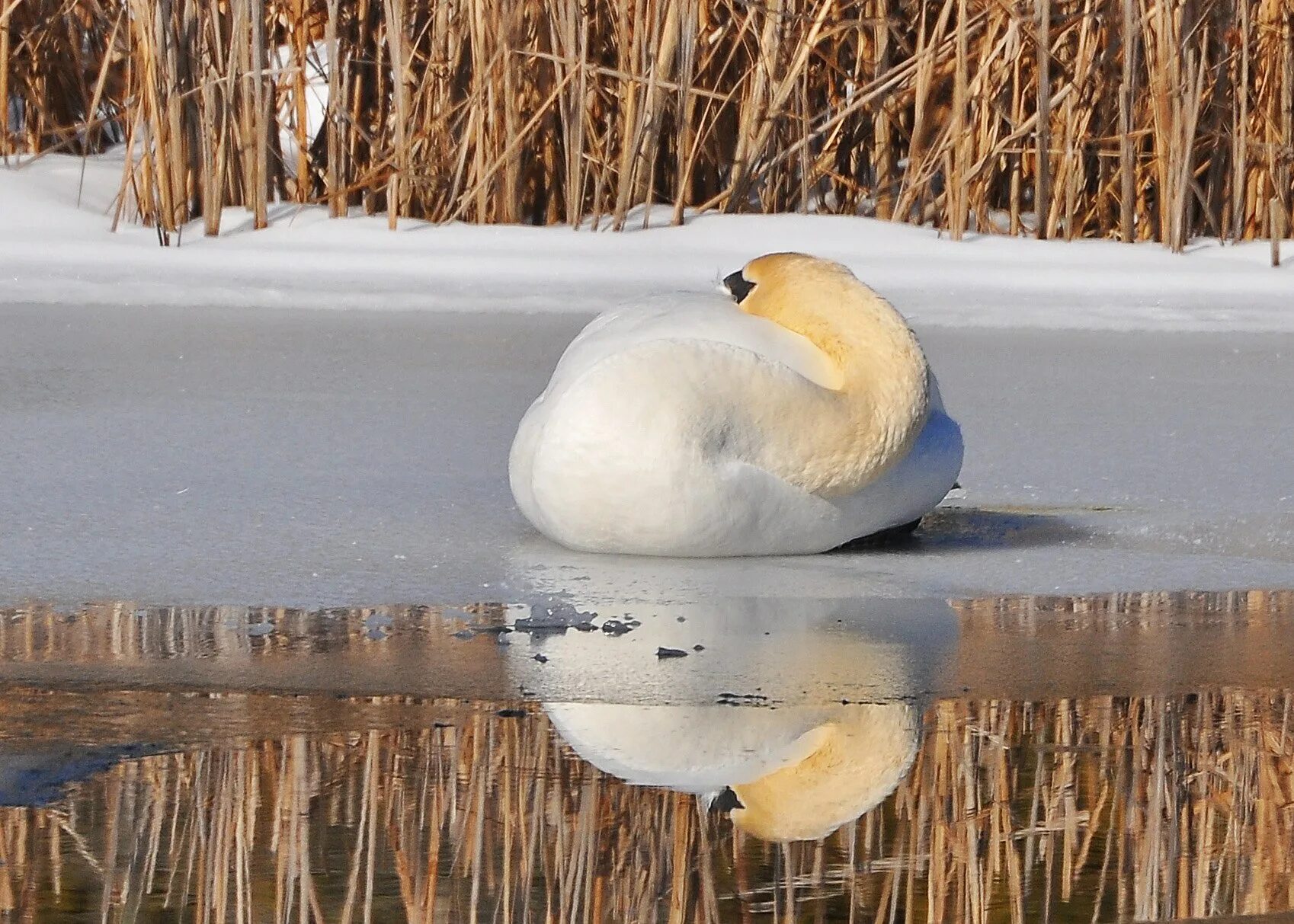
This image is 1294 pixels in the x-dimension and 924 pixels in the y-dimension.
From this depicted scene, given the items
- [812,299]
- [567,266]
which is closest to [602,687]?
[812,299]

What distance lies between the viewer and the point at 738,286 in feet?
13.3

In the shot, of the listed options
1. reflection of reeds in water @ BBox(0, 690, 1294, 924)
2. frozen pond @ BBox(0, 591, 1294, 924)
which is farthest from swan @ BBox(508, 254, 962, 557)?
reflection of reeds in water @ BBox(0, 690, 1294, 924)

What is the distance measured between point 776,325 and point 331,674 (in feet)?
4.28

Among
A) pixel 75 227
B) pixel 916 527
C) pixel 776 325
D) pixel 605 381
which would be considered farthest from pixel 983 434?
pixel 75 227

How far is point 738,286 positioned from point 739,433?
481 millimetres

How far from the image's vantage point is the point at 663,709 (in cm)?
276

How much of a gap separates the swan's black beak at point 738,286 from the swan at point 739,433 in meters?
0.11

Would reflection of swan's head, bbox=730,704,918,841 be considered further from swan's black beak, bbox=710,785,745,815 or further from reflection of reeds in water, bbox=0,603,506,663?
reflection of reeds in water, bbox=0,603,506,663

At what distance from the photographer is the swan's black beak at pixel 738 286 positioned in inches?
159

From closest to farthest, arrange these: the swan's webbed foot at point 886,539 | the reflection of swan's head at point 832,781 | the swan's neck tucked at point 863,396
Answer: the reflection of swan's head at point 832,781, the swan's neck tucked at point 863,396, the swan's webbed foot at point 886,539

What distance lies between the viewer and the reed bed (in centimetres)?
781

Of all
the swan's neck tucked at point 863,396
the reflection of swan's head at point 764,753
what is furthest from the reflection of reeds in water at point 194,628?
the swan's neck tucked at point 863,396

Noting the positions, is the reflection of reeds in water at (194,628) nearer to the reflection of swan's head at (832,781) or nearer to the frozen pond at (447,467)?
the frozen pond at (447,467)

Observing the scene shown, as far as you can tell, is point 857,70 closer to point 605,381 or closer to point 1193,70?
point 1193,70
